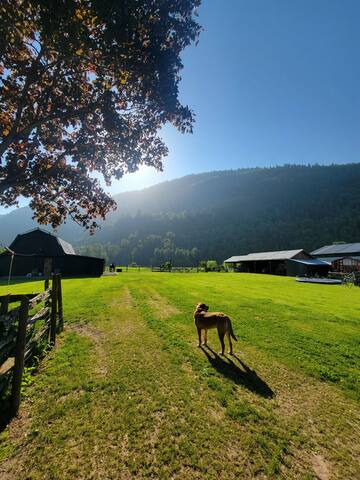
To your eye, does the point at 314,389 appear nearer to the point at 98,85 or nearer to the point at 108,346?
the point at 108,346

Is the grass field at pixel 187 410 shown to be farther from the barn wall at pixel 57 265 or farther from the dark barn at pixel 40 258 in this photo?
the dark barn at pixel 40 258

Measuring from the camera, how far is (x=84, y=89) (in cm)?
925

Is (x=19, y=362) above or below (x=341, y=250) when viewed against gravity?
below

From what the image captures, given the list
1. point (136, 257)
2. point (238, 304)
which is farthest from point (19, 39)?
point (136, 257)

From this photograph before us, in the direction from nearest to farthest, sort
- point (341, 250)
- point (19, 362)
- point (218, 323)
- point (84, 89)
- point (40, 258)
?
point (19, 362) → point (218, 323) → point (84, 89) → point (40, 258) → point (341, 250)

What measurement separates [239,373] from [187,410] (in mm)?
2134

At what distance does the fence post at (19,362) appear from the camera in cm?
458

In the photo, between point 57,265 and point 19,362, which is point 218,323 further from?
point 57,265

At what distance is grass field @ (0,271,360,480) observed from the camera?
3459mm

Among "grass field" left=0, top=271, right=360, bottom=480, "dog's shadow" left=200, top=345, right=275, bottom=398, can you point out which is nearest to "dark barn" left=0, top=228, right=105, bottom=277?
"grass field" left=0, top=271, right=360, bottom=480

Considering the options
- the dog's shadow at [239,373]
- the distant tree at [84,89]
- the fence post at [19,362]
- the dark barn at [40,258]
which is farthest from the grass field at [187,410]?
the dark barn at [40,258]

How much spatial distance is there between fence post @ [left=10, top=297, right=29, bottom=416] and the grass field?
0.30 metres

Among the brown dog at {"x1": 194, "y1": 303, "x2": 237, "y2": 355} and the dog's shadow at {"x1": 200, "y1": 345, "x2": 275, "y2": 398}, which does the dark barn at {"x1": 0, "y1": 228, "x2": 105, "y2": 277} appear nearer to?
the brown dog at {"x1": 194, "y1": 303, "x2": 237, "y2": 355}

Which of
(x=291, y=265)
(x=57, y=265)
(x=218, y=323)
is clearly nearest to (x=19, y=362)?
(x=218, y=323)
